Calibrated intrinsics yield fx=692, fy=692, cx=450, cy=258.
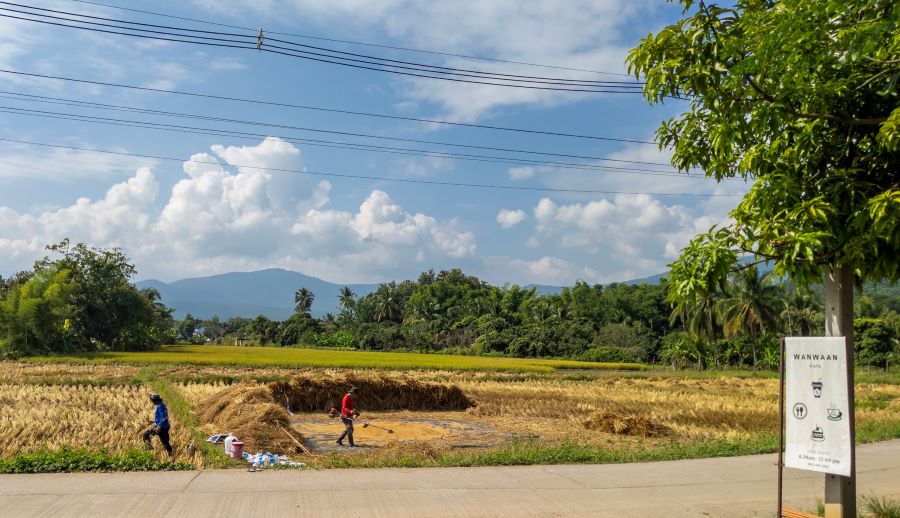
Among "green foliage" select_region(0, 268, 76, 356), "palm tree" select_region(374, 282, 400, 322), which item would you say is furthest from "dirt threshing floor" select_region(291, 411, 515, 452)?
"palm tree" select_region(374, 282, 400, 322)

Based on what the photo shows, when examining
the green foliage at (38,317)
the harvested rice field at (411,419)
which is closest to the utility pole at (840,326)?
the harvested rice field at (411,419)

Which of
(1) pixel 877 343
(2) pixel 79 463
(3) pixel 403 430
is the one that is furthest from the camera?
(1) pixel 877 343

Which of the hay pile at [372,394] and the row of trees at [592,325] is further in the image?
the row of trees at [592,325]

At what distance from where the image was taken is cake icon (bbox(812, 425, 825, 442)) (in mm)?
7520

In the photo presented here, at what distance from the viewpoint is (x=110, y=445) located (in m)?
14.6

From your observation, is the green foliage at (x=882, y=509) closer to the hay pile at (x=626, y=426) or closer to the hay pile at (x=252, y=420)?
the hay pile at (x=626, y=426)

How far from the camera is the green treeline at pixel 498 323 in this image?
2459 inches

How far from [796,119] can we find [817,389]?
Result: 2.95 meters

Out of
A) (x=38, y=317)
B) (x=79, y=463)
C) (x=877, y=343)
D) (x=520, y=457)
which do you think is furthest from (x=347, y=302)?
(x=79, y=463)

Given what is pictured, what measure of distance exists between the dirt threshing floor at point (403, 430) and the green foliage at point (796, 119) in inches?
447

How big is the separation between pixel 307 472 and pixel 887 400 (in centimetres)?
3278

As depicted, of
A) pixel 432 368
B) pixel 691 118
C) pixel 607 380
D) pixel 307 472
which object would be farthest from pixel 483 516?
pixel 432 368

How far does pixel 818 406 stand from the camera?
759 cm

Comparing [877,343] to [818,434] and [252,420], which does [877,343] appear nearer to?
[252,420]
